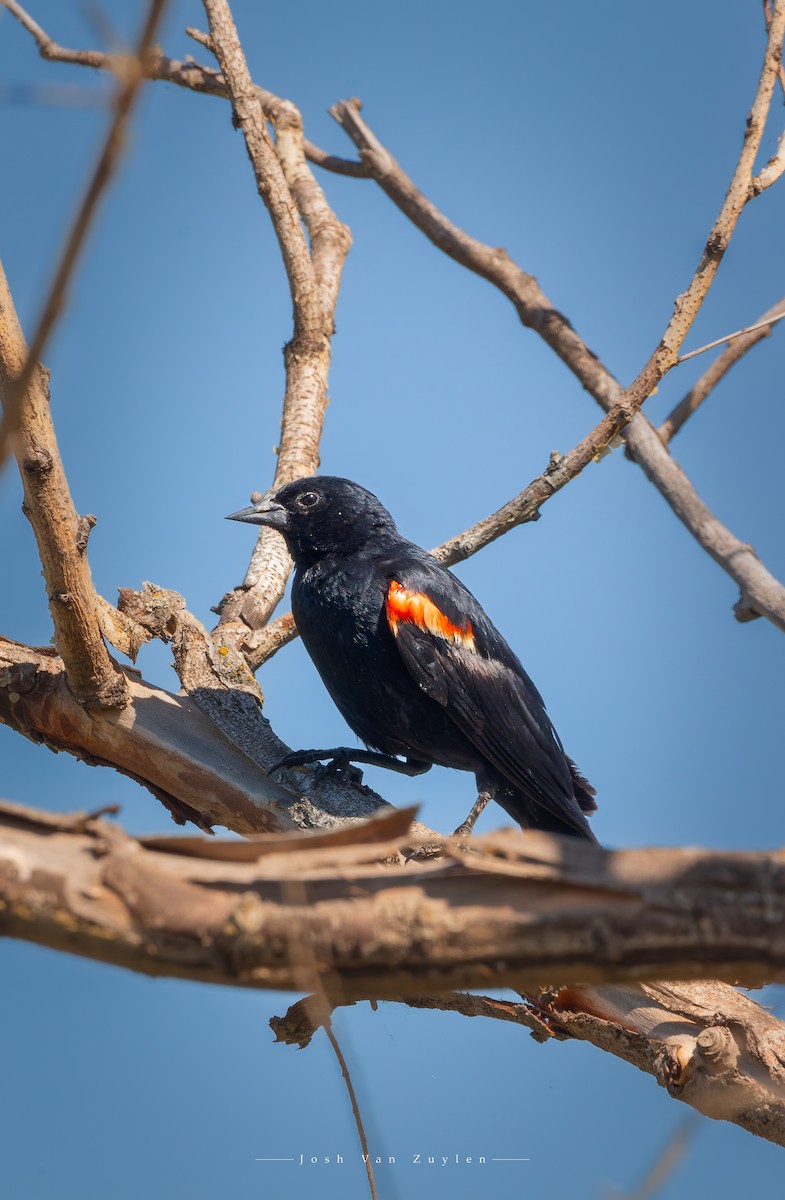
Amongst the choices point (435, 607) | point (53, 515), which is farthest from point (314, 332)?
point (53, 515)

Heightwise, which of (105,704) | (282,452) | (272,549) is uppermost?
(282,452)

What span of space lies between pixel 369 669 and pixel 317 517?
0.99 metres

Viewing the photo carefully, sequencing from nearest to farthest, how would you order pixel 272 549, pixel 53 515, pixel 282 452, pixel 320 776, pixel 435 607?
pixel 53 515, pixel 320 776, pixel 435 607, pixel 272 549, pixel 282 452

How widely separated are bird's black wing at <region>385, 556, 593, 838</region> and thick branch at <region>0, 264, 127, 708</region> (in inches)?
55.3

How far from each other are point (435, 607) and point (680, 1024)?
2.15 metres

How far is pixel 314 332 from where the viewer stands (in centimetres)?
652

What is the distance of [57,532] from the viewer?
3.47m

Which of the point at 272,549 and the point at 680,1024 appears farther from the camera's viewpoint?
the point at 272,549

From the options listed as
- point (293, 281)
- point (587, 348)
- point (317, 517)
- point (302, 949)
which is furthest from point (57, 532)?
point (587, 348)

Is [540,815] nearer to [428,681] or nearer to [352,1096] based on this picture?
[428,681]

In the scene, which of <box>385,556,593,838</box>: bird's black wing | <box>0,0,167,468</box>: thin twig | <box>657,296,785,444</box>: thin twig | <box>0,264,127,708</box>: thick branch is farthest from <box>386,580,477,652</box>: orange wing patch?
<box>0,0,167,468</box>: thin twig

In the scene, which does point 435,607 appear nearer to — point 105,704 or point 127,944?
point 105,704

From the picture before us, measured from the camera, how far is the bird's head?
544cm

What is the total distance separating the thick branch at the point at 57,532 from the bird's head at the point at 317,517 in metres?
1.55
